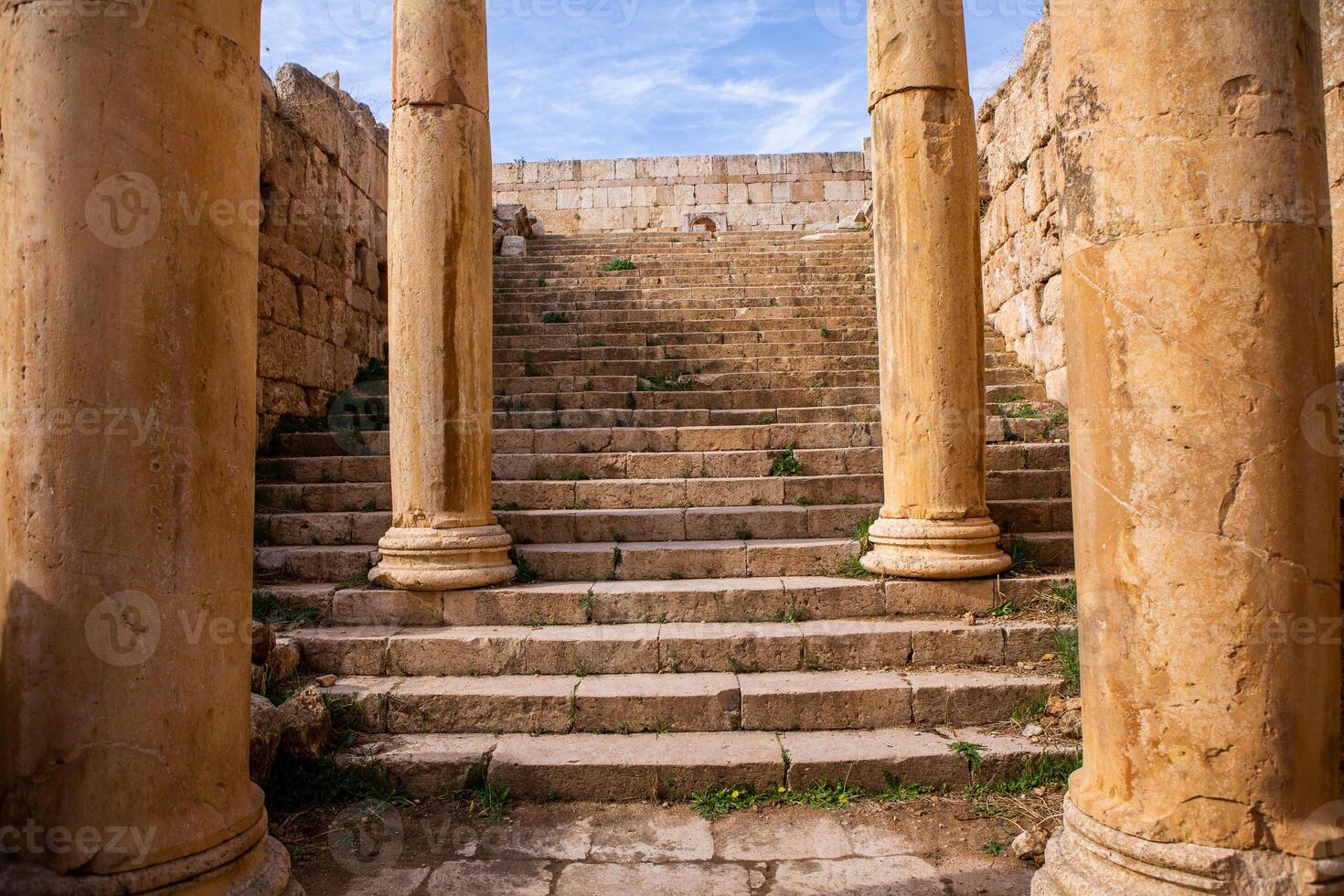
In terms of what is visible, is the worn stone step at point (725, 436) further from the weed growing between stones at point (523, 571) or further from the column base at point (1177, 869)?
the column base at point (1177, 869)

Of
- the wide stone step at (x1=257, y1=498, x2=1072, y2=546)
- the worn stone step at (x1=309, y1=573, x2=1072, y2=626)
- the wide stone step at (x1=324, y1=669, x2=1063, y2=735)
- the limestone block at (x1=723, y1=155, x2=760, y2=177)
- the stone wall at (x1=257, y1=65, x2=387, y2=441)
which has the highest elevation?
the limestone block at (x1=723, y1=155, x2=760, y2=177)

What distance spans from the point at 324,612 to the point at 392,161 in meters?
2.95

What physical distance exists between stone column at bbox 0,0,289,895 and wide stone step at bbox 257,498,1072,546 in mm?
3658

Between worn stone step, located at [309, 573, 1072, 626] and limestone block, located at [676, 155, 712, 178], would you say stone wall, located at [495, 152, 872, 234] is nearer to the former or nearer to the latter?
limestone block, located at [676, 155, 712, 178]

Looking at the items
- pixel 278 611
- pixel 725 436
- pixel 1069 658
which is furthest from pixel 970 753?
pixel 278 611

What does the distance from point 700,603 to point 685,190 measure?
15.7 metres

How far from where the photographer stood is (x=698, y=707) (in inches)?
170

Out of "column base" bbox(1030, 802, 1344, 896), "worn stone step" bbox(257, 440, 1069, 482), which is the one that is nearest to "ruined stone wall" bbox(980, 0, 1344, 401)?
"worn stone step" bbox(257, 440, 1069, 482)

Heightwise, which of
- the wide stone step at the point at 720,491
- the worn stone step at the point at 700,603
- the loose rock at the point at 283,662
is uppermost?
the wide stone step at the point at 720,491

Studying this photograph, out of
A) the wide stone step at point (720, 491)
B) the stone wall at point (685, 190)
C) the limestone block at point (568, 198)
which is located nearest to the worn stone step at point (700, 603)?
the wide stone step at point (720, 491)

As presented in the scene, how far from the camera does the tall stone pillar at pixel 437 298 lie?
17.7 feet

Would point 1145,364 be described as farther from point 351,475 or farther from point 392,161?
point 351,475

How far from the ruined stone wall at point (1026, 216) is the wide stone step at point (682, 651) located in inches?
149

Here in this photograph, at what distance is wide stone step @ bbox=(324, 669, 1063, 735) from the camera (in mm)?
4320
